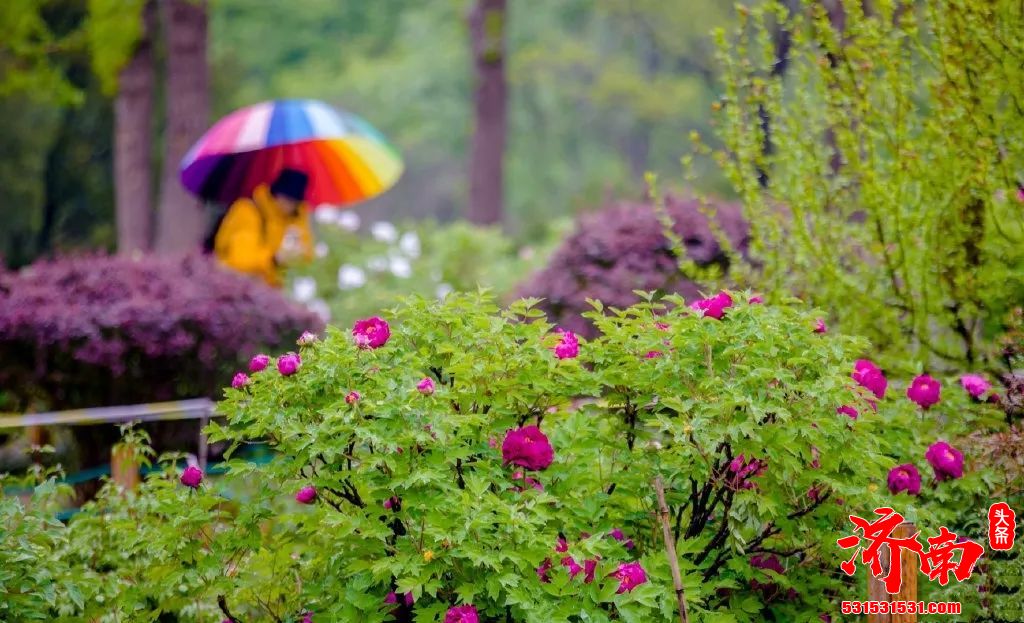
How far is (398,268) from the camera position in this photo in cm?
1082

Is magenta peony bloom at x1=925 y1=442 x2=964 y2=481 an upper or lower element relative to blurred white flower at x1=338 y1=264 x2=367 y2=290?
lower

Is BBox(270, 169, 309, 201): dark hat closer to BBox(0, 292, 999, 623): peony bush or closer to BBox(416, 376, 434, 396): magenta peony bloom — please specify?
BBox(0, 292, 999, 623): peony bush

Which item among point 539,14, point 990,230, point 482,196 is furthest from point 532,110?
point 990,230

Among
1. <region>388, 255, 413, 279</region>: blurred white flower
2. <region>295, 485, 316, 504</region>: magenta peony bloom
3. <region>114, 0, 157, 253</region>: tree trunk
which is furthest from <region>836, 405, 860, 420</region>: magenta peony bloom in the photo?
<region>114, 0, 157, 253</region>: tree trunk

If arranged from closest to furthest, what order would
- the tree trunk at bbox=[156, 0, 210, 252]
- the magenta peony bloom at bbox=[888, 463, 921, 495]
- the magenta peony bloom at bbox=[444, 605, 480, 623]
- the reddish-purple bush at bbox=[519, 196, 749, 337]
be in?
1. the magenta peony bloom at bbox=[444, 605, 480, 623]
2. the magenta peony bloom at bbox=[888, 463, 921, 495]
3. the reddish-purple bush at bbox=[519, 196, 749, 337]
4. the tree trunk at bbox=[156, 0, 210, 252]

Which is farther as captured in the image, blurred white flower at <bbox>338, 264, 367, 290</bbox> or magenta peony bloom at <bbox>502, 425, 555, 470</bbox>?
blurred white flower at <bbox>338, 264, 367, 290</bbox>

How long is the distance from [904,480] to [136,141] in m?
11.0

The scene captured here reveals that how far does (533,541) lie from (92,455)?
4.06m

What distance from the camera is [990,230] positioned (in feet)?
14.4

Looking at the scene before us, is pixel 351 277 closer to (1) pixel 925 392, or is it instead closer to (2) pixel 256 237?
(2) pixel 256 237

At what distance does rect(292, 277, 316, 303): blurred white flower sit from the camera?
1051 cm

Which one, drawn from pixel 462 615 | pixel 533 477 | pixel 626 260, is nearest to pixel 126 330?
pixel 626 260

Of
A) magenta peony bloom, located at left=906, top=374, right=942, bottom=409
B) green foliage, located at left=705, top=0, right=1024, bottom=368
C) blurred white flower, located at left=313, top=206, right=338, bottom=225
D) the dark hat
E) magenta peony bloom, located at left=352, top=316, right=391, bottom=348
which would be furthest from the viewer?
blurred white flower, located at left=313, top=206, right=338, bottom=225

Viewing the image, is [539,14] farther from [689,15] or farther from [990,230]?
[990,230]
